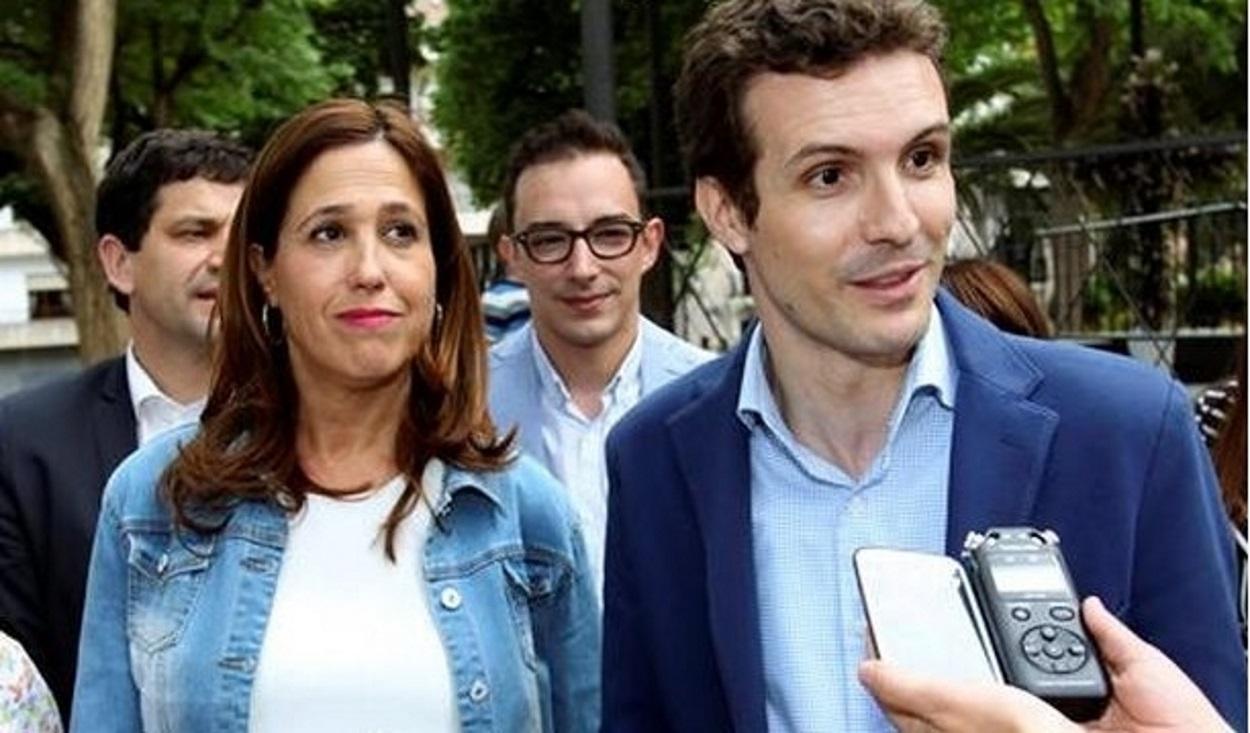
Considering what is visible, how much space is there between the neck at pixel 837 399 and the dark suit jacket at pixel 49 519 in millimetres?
1521

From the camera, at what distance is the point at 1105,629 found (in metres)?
1.77

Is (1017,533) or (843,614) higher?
(1017,533)

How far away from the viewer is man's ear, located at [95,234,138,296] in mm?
4086

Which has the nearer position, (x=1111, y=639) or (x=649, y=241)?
(x=1111, y=639)

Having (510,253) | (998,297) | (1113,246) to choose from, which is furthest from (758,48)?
(1113,246)

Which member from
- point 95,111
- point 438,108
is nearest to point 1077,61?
point 438,108

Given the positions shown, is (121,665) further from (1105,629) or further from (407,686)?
(1105,629)

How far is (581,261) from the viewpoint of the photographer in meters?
4.61

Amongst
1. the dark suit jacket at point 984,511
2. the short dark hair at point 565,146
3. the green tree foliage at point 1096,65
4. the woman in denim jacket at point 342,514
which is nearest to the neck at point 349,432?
the woman in denim jacket at point 342,514

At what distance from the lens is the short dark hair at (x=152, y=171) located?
4059mm

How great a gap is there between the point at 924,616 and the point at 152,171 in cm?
262

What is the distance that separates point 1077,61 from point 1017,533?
19.8 m

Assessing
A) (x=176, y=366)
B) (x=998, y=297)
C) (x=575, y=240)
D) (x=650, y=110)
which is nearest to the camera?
(x=176, y=366)

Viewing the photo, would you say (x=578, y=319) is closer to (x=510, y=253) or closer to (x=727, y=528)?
(x=510, y=253)
